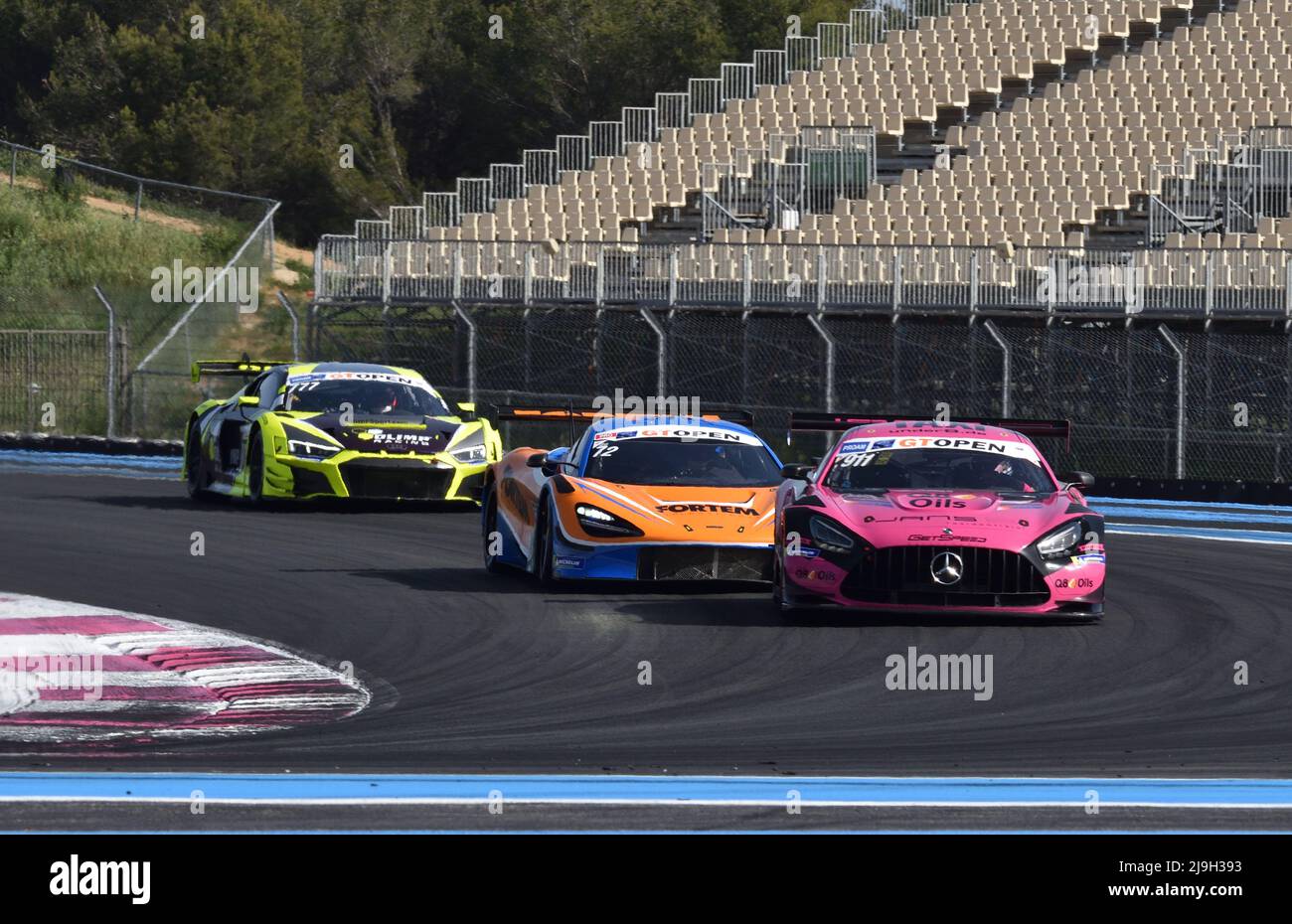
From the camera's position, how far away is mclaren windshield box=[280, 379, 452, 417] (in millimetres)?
19750

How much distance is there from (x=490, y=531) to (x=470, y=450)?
4122mm

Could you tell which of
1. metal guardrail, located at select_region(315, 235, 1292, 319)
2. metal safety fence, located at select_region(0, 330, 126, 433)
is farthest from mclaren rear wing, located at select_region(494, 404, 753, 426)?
metal safety fence, located at select_region(0, 330, 126, 433)

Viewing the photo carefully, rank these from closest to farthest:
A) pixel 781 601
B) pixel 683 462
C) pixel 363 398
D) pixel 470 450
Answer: pixel 781 601, pixel 683 462, pixel 470 450, pixel 363 398

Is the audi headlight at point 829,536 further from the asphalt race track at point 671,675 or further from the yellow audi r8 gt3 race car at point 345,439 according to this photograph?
the yellow audi r8 gt3 race car at point 345,439

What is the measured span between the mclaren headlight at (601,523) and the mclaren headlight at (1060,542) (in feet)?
8.80

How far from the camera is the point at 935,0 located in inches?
1617

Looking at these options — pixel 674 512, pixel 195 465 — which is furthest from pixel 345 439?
pixel 674 512

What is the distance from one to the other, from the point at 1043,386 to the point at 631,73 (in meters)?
32.0

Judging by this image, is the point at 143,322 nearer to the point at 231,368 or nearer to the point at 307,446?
the point at 231,368

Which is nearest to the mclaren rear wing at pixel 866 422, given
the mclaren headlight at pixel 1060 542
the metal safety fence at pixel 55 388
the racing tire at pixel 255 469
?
the mclaren headlight at pixel 1060 542

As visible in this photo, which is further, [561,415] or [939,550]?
[561,415]

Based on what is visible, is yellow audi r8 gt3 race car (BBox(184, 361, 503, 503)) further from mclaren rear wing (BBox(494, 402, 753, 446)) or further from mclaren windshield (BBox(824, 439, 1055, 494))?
mclaren windshield (BBox(824, 439, 1055, 494))

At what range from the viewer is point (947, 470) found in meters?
13.6
